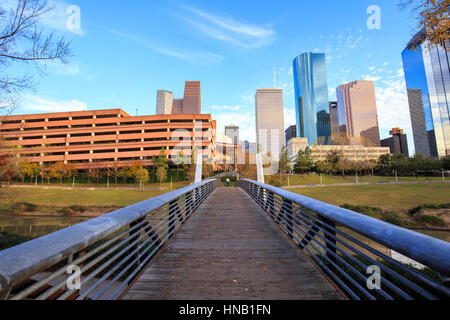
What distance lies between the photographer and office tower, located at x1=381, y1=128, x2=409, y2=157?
164m

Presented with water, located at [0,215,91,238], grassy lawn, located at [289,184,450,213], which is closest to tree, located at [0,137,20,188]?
water, located at [0,215,91,238]

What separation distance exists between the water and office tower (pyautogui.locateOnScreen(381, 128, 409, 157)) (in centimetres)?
21163

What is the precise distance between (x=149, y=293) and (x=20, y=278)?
1.60 metres

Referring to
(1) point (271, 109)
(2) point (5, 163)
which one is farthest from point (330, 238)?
(1) point (271, 109)

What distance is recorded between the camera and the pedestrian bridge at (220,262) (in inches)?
46.6

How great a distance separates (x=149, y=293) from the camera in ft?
7.33

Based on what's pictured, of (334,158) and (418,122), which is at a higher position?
(418,122)

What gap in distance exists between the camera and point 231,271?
8.91 feet

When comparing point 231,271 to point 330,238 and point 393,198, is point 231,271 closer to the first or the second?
point 330,238

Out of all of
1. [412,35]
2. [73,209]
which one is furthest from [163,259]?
[73,209]

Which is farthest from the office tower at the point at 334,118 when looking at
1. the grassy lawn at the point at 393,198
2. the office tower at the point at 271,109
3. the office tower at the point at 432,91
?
the grassy lawn at the point at 393,198

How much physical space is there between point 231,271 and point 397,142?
227 m

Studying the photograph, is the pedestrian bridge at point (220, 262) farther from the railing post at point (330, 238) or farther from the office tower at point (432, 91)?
the office tower at point (432, 91)
